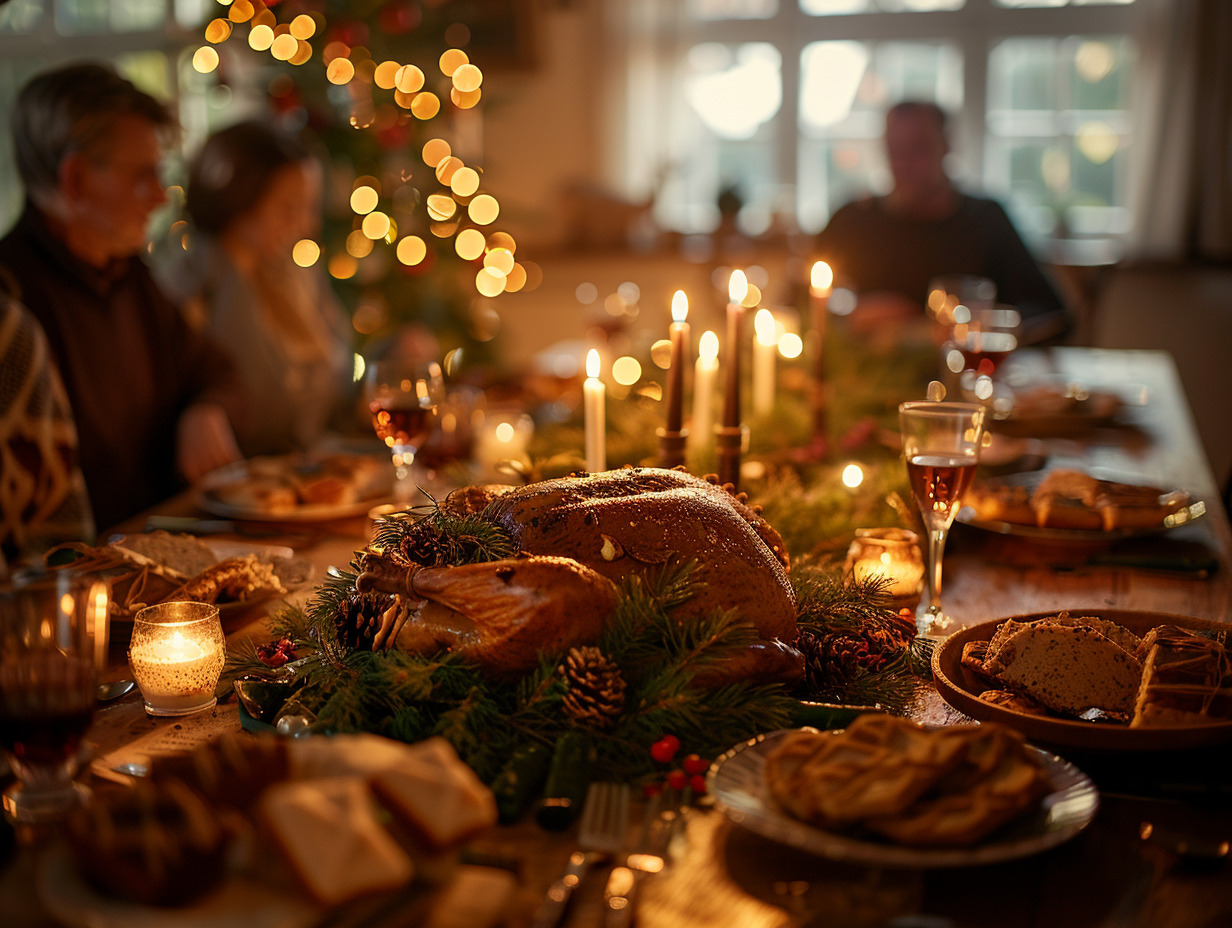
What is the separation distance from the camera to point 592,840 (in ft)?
2.44

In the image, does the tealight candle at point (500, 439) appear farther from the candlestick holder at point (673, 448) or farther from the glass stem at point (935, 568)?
the glass stem at point (935, 568)

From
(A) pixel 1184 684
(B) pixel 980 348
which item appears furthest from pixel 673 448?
(B) pixel 980 348

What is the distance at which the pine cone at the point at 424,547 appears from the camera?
0.95 m

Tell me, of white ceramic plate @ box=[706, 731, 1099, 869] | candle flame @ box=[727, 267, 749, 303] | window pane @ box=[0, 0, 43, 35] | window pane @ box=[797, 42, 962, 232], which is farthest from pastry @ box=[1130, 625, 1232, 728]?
window pane @ box=[0, 0, 43, 35]

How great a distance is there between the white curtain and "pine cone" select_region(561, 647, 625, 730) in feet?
15.7

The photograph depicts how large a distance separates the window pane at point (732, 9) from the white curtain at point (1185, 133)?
163cm

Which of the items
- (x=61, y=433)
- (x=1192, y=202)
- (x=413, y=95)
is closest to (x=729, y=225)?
(x=413, y=95)

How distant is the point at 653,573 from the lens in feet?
3.12

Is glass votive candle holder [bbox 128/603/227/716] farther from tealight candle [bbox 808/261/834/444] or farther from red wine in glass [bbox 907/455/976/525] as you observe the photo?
tealight candle [bbox 808/261/834/444]

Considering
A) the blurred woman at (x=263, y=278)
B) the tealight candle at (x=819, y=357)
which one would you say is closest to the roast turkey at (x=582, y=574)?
the tealight candle at (x=819, y=357)

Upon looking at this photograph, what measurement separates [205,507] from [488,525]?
944 mm

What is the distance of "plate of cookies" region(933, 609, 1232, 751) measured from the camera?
2.72ft

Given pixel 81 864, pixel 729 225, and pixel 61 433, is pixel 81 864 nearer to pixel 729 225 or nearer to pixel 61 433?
pixel 61 433

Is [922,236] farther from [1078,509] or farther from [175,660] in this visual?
[175,660]
